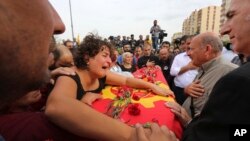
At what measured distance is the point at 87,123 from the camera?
141cm

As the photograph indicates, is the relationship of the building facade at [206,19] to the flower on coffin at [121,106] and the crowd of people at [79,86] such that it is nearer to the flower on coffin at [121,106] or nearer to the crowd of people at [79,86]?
the crowd of people at [79,86]

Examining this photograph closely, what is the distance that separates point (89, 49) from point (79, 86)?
817 mm

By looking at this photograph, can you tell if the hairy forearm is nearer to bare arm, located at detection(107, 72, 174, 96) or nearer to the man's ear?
bare arm, located at detection(107, 72, 174, 96)

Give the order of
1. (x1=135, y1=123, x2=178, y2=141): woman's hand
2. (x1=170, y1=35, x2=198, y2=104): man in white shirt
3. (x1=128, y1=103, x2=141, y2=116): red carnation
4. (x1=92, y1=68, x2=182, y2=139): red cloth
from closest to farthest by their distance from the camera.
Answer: (x1=135, y1=123, x2=178, y2=141): woman's hand
(x1=92, y1=68, x2=182, y2=139): red cloth
(x1=128, y1=103, x2=141, y2=116): red carnation
(x1=170, y1=35, x2=198, y2=104): man in white shirt

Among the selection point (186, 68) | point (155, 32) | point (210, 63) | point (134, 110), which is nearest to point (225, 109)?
point (134, 110)

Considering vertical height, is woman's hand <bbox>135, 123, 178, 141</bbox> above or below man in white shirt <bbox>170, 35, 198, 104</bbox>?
above

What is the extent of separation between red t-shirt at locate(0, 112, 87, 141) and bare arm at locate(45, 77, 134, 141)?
0.08 meters

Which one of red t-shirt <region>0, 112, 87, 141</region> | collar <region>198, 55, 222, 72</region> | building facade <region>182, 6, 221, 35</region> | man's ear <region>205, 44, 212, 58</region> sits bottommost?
red t-shirt <region>0, 112, 87, 141</region>

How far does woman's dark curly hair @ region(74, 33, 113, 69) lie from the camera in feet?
8.85

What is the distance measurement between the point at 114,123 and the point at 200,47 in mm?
2152

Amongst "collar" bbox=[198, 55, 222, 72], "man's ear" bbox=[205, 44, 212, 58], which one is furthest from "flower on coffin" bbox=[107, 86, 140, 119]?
"man's ear" bbox=[205, 44, 212, 58]

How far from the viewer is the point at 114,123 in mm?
1432

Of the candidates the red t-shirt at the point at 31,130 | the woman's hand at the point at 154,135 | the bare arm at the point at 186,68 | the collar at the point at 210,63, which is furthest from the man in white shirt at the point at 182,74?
the red t-shirt at the point at 31,130

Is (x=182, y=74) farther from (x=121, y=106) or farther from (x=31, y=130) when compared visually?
(x=31, y=130)
